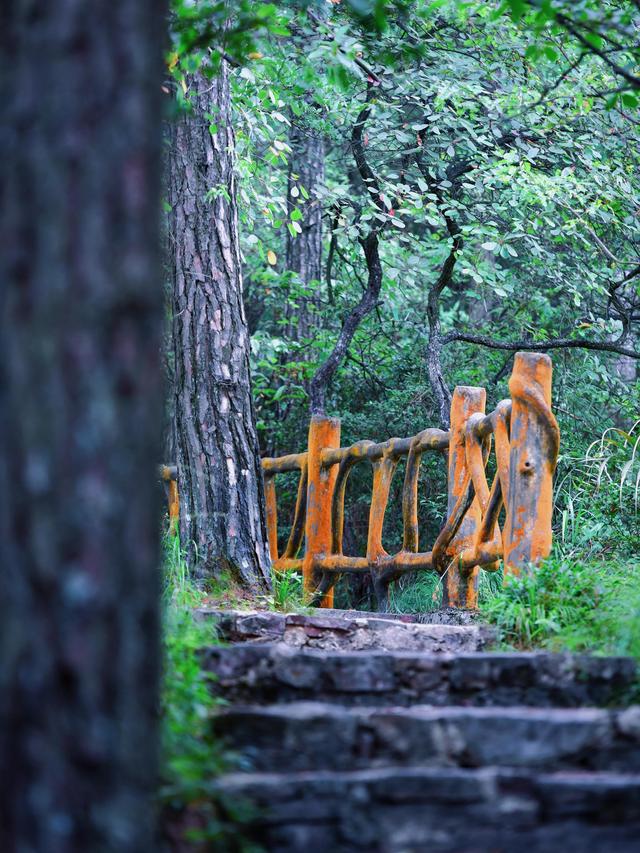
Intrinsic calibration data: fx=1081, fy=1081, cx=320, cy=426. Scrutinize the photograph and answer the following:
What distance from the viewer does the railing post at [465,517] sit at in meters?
5.68

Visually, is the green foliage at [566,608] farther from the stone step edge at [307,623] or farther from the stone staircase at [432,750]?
the stone staircase at [432,750]

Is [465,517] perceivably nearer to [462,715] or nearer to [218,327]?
[218,327]

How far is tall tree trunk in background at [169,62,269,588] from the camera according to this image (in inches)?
220

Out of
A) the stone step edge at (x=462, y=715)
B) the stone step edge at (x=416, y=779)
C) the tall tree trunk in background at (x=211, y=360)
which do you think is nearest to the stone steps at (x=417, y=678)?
the stone step edge at (x=462, y=715)

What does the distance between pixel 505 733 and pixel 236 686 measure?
0.90m

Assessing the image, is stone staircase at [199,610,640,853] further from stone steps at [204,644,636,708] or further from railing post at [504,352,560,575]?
railing post at [504,352,560,575]

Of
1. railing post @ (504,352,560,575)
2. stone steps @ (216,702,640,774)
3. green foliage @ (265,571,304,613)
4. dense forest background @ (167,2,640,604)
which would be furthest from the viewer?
dense forest background @ (167,2,640,604)

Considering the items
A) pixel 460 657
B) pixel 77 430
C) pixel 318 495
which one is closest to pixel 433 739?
pixel 460 657

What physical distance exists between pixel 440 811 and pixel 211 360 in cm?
353

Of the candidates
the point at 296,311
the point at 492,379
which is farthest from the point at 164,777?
the point at 296,311

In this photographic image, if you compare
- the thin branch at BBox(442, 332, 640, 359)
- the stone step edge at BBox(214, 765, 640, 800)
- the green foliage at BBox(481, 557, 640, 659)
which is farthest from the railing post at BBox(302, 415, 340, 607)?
the stone step edge at BBox(214, 765, 640, 800)

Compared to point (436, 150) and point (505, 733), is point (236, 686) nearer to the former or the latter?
point (505, 733)

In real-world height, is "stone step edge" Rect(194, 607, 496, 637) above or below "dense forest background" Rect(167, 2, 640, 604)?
below

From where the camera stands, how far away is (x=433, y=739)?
279 centimetres
